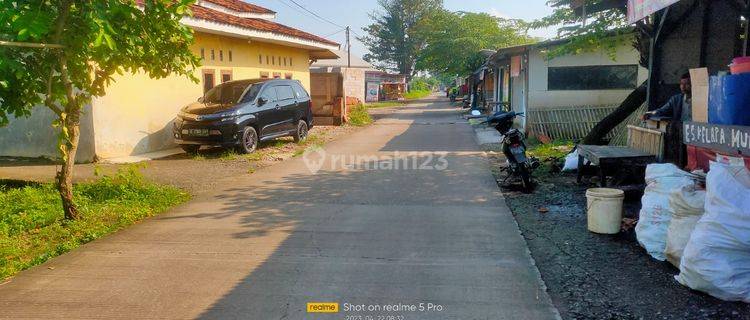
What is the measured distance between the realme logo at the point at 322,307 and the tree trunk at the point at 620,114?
8.67 m

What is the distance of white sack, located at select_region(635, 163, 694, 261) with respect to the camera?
4789 millimetres

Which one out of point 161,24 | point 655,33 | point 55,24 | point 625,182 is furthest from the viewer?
point 655,33

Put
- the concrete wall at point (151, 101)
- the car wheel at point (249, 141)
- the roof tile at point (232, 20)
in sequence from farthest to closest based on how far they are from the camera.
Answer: the roof tile at point (232, 20) < the car wheel at point (249, 141) < the concrete wall at point (151, 101)

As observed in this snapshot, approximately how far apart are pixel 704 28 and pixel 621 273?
5420 millimetres

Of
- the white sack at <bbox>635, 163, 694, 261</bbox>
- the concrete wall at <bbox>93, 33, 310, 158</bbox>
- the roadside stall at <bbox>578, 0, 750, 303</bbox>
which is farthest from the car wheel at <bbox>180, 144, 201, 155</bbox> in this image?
the white sack at <bbox>635, 163, 694, 261</bbox>

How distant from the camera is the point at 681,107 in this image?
7.20 metres

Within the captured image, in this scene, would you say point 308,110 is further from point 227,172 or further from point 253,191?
point 253,191

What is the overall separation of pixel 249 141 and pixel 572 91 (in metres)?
9.18

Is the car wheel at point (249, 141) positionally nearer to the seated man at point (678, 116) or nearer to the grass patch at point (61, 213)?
the grass patch at point (61, 213)

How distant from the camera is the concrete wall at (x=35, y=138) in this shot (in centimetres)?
1095

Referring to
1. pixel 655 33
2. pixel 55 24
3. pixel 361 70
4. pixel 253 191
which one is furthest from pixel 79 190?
pixel 361 70

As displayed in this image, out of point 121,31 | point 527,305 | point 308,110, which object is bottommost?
point 527,305

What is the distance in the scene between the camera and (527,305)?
12.6 ft

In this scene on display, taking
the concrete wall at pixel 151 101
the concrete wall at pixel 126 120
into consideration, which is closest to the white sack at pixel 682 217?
the concrete wall at pixel 126 120
